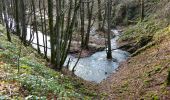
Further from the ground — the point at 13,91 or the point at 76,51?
the point at 13,91

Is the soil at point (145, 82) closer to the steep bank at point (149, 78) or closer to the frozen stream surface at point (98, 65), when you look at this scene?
the steep bank at point (149, 78)

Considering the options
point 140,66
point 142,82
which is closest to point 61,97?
point 142,82

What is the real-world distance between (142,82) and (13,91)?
25.3 feet

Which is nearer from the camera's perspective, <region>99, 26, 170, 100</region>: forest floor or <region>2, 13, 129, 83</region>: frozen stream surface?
<region>99, 26, 170, 100</region>: forest floor

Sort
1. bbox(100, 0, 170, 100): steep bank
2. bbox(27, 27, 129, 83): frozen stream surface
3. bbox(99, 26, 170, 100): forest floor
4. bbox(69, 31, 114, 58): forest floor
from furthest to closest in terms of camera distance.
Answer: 1. bbox(69, 31, 114, 58): forest floor
2. bbox(27, 27, 129, 83): frozen stream surface
3. bbox(100, 0, 170, 100): steep bank
4. bbox(99, 26, 170, 100): forest floor

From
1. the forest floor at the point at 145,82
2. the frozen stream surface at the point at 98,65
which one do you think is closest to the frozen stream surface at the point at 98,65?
the frozen stream surface at the point at 98,65

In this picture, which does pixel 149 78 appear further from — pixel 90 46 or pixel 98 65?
pixel 90 46

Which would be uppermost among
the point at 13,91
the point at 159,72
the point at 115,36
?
the point at 13,91

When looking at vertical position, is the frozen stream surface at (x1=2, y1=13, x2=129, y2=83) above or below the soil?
below

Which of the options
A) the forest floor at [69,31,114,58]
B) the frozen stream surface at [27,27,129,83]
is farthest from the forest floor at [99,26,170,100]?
the forest floor at [69,31,114,58]

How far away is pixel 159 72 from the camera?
49.3 ft

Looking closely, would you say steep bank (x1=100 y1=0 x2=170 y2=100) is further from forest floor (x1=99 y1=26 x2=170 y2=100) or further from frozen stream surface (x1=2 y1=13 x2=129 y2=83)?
frozen stream surface (x1=2 y1=13 x2=129 y2=83)

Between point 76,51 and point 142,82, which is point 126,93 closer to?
point 142,82

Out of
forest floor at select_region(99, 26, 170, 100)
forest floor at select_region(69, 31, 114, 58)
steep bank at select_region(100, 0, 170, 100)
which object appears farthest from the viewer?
forest floor at select_region(69, 31, 114, 58)
